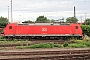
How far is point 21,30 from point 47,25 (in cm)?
449

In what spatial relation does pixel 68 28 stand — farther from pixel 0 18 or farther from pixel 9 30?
pixel 0 18

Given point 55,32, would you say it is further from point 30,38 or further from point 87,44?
point 87,44

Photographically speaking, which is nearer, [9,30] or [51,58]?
[51,58]

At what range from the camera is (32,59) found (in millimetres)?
13172

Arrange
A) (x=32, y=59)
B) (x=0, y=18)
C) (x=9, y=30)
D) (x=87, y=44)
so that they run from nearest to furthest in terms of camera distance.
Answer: (x=32, y=59), (x=87, y=44), (x=9, y=30), (x=0, y=18)

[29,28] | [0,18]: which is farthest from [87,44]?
[0,18]

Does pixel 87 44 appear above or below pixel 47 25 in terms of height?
below

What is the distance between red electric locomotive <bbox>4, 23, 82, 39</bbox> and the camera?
120 ft

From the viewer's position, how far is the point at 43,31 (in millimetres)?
36781

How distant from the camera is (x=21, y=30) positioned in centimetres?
3659

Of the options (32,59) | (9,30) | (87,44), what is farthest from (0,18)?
(32,59)

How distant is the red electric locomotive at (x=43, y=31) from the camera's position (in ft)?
120

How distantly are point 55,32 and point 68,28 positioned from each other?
7.68 feet

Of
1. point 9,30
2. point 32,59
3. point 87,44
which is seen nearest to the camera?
point 32,59
